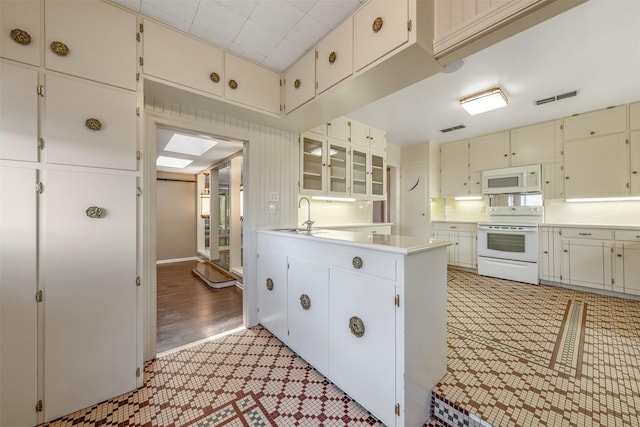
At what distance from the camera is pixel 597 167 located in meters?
3.57

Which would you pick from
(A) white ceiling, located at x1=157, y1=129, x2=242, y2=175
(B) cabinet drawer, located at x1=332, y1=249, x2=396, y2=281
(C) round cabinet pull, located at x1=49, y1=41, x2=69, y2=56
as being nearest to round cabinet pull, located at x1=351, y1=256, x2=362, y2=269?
(B) cabinet drawer, located at x1=332, y1=249, x2=396, y2=281

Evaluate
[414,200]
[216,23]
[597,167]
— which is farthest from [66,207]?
[597,167]

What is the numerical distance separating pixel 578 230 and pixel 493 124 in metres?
2.06

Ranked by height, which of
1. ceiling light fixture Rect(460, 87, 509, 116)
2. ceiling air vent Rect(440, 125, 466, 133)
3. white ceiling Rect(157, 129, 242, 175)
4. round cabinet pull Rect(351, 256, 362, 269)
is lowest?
round cabinet pull Rect(351, 256, 362, 269)

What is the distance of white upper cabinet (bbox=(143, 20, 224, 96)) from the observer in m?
1.86

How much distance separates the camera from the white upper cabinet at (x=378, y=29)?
1.51 metres

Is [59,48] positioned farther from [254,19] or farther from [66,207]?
[254,19]

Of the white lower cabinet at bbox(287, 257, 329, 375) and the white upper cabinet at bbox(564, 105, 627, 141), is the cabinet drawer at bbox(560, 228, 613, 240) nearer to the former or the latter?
the white upper cabinet at bbox(564, 105, 627, 141)

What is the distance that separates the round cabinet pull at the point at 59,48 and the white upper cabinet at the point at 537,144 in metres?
5.78

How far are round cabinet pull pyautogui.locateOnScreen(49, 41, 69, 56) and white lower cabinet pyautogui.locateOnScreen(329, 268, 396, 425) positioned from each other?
222cm

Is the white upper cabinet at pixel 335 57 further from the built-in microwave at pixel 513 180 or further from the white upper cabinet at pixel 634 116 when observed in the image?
the white upper cabinet at pixel 634 116

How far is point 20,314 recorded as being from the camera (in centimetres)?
141

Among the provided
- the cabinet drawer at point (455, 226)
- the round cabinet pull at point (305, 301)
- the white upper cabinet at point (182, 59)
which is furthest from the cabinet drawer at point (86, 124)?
the cabinet drawer at point (455, 226)

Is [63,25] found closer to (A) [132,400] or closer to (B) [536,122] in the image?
(A) [132,400]
